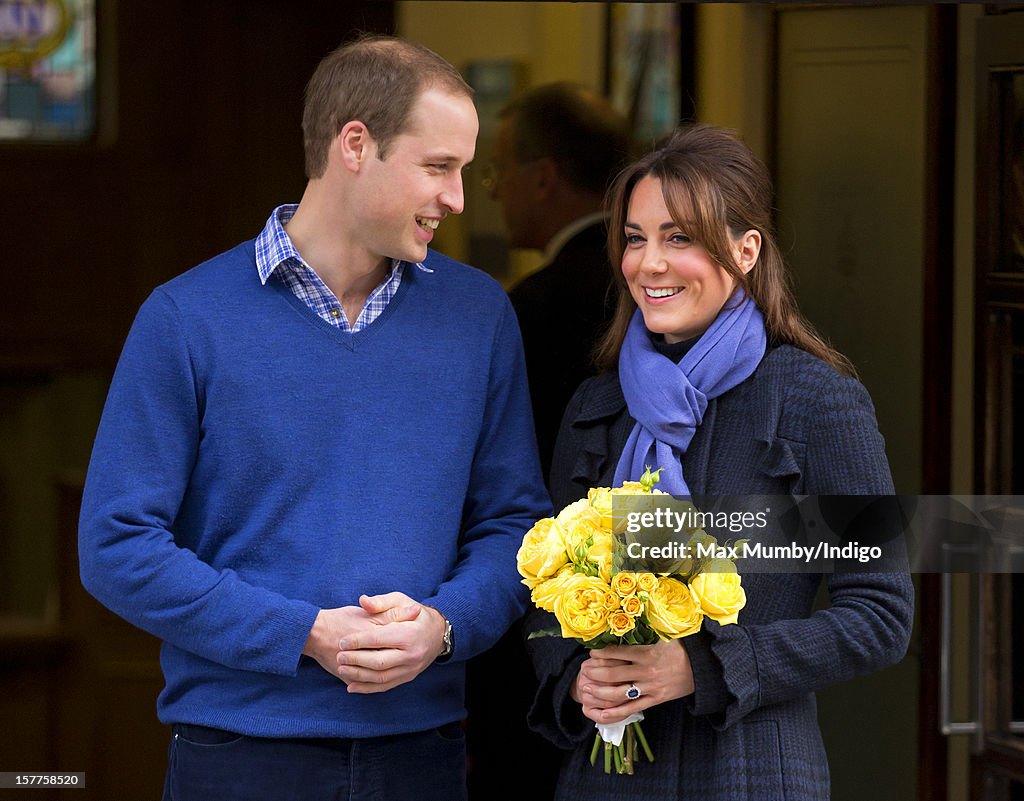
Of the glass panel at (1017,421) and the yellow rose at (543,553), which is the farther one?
the glass panel at (1017,421)

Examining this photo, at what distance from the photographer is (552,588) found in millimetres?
2072

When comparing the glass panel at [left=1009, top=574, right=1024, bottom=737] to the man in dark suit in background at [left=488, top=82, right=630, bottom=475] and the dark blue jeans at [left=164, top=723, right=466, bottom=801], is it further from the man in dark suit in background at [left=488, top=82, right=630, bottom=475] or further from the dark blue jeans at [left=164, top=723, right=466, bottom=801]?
the dark blue jeans at [left=164, top=723, right=466, bottom=801]

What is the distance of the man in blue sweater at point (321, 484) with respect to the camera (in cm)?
230

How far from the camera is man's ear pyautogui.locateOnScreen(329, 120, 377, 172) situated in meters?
2.42

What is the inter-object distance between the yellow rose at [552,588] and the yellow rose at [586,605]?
2cm

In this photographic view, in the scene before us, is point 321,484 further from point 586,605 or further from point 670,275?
point 670,275

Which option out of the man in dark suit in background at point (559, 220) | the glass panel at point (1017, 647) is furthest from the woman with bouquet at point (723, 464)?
the glass panel at point (1017, 647)

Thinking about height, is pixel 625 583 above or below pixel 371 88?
below

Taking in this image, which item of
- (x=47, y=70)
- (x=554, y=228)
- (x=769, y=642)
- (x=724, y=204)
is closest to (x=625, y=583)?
(x=769, y=642)

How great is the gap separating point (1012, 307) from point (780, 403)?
1.18 m

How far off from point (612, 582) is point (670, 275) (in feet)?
1.85

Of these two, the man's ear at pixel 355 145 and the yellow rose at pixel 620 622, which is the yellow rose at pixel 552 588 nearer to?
the yellow rose at pixel 620 622

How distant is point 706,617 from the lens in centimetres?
227

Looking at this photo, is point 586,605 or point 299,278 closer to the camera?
point 586,605
